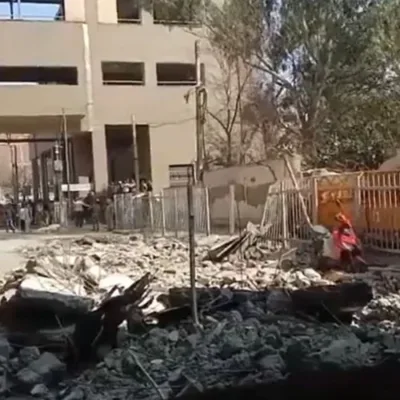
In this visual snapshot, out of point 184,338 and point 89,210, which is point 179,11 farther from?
point 184,338

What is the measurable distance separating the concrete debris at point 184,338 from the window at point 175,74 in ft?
84.8

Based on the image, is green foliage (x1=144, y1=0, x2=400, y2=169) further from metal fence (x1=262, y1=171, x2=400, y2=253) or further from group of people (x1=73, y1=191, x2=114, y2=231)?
metal fence (x1=262, y1=171, x2=400, y2=253)

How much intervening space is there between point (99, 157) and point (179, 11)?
929cm

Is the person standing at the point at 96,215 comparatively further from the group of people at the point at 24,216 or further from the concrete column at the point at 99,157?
the concrete column at the point at 99,157

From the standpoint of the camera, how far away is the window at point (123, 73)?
116 feet

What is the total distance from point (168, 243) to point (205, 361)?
13396 mm

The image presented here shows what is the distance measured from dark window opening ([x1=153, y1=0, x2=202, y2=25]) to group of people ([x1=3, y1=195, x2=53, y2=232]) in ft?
33.9

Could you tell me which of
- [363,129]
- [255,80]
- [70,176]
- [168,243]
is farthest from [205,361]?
[70,176]

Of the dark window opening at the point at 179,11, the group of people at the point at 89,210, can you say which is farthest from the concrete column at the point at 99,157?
the dark window opening at the point at 179,11

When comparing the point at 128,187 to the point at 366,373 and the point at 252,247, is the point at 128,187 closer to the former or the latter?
the point at 252,247

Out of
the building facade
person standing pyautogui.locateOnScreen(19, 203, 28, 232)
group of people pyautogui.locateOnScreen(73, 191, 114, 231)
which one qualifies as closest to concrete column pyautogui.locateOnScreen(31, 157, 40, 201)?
the building facade

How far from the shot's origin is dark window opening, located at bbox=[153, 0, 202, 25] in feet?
91.4

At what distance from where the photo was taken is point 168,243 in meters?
19.8

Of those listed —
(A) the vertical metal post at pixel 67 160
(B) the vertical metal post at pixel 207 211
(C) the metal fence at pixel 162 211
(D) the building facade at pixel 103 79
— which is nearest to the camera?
(B) the vertical metal post at pixel 207 211
